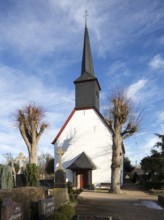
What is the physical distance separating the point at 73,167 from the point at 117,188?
667cm

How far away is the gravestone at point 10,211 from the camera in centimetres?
653

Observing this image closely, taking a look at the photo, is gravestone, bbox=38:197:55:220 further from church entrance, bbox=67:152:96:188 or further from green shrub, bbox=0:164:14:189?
church entrance, bbox=67:152:96:188

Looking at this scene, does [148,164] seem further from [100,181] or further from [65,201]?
[65,201]

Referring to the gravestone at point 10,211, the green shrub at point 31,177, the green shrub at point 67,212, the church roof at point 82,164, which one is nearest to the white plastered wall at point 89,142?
the church roof at point 82,164

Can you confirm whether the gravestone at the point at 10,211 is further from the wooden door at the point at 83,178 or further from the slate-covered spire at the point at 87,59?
the slate-covered spire at the point at 87,59

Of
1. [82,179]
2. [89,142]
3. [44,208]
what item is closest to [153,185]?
[82,179]

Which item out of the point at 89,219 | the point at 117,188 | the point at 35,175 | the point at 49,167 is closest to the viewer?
the point at 89,219

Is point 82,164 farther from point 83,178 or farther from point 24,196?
point 24,196

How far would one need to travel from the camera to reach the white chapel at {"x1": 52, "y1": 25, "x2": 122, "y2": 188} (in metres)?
28.1

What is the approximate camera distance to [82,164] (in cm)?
2766

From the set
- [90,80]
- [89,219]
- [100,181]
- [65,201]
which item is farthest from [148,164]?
[89,219]

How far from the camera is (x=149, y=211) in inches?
484

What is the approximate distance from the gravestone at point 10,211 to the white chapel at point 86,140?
2044 centimetres

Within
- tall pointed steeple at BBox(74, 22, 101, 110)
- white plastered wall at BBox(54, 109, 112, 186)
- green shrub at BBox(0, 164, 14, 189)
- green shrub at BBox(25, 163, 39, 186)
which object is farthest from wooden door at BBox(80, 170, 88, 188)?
green shrub at BBox(0, 164, 14, 189)
